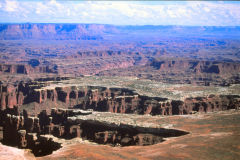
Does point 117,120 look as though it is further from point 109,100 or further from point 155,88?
point 155,88

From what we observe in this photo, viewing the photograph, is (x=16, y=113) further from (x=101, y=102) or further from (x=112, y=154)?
(x=112, y=154)

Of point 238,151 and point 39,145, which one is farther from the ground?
point 238,151

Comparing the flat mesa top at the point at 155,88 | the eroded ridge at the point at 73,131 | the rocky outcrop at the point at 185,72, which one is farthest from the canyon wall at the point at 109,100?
the rocky outcrop at the point at 185,72

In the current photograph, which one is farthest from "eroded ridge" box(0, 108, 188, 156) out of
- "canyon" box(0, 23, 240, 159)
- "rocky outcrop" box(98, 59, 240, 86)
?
"rocky outcrop" box(98, 59, 240, 86)

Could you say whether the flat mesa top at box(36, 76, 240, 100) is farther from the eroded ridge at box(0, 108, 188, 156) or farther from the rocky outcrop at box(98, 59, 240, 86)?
the rocky outcrop at box(98, 59, 240, 86)

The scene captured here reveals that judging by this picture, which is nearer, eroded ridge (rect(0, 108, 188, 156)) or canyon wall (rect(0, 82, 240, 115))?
eroded ridge (rect(0, 108, 188, 156))

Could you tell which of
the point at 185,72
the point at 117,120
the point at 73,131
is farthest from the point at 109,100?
the point at 185,72

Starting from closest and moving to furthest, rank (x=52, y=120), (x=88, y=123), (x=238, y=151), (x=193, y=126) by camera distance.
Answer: (x=238, y=151) → (x=193, y=126) → (x=88, y=123) → (x=52, y=120)

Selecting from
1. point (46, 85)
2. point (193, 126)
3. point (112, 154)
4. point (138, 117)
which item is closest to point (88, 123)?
point (138, 117)
